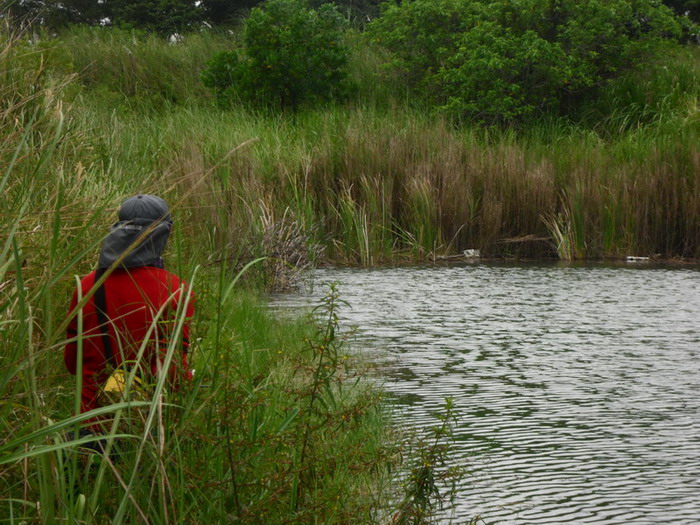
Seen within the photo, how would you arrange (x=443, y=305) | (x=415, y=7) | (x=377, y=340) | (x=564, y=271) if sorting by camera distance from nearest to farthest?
(x=377, y=340) → (x=443, y=305) → (x=564, y=271) → (x=415, y=7)

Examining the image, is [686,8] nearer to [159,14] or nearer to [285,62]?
[159,14]

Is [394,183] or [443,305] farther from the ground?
[394,183]

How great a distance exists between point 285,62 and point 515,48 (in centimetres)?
498

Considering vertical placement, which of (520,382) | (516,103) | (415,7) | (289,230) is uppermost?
(415,7)

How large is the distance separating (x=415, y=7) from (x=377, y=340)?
17798 millimetres

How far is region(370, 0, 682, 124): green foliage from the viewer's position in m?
23.9

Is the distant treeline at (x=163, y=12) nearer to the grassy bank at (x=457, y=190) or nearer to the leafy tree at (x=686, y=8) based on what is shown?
the leafy tree at (x=686, y=8)

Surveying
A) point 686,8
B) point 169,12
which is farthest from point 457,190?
point 686,8

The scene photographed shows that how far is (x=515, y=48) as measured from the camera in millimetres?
24297

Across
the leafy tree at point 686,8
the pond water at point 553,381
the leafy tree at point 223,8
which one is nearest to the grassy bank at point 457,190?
the pond water at point 553,381

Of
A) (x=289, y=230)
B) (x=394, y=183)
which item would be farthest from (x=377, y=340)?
(x=394, y=183)

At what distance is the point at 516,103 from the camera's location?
2364 centimetres

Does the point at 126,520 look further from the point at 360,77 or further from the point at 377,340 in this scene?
the point at 360,77

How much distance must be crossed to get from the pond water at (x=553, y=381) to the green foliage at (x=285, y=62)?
10.2m
